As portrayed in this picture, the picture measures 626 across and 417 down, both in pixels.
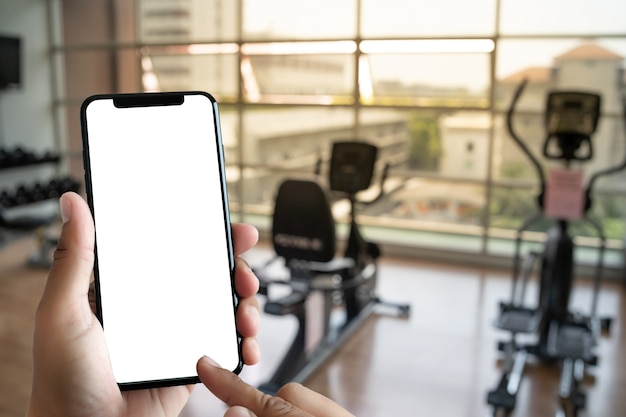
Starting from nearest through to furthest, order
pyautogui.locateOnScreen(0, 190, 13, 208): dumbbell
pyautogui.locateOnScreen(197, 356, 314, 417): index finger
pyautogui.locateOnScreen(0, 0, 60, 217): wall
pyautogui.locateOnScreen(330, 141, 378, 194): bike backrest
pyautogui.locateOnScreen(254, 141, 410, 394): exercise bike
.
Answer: pyautogui.locateOnScreen(197, 356, 314, 417): index finger < pyautogui.locateOnScreen(254, 141, 410, 394): exercise bike < pyautogui.locateOnScreen(330, 141, 378, 194): bike backrest < pyautogui.locateOnScreen(0, 190, 13, 208): dumbbell < pyautogui.locateOnScreen(0, 0, 60, 217): wall

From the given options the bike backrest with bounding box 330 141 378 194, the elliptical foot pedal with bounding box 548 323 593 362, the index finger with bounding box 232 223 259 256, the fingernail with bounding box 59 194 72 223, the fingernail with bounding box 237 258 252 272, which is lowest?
the elliptical foot pedal with bounding box 548 323 593 362

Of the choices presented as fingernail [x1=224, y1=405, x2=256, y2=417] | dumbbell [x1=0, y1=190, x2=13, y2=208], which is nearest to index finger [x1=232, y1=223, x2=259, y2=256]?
fingernail [x1=224, y1=405, x2=256, y2=417]

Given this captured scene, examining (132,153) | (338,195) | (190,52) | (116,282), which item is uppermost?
(190,52)

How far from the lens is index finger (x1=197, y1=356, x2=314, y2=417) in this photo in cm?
62

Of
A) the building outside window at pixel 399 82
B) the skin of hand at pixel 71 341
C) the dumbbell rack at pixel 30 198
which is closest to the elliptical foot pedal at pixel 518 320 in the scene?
the building outside window at pixel 399 82

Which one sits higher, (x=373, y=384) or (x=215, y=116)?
(x=215, y=116)

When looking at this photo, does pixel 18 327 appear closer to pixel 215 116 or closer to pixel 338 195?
pixel 338 195

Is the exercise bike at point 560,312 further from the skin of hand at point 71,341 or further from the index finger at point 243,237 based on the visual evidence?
the skin of hand at point 71,341

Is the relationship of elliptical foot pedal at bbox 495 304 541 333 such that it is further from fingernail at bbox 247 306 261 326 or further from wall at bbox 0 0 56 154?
wall at bbox 0 0 56 154

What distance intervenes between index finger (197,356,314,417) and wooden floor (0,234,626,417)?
233 cm

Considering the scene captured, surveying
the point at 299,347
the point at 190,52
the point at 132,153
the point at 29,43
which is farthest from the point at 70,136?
the point at 132,153

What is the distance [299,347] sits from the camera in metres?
3.27

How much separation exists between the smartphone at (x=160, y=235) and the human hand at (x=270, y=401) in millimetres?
308

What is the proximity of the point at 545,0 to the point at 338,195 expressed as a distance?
277cm
